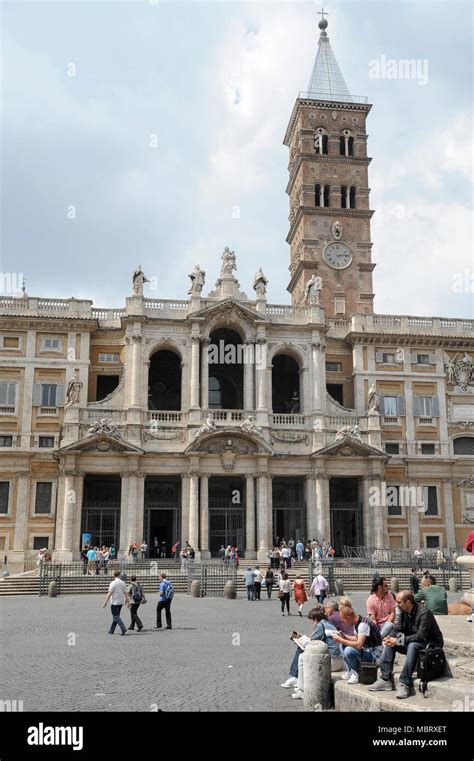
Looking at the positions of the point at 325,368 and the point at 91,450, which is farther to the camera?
the point at 325,368

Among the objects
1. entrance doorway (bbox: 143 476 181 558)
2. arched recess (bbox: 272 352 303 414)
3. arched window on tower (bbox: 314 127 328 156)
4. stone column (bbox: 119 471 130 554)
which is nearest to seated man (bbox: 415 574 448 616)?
stone column (bbox: 119 471 130 554)

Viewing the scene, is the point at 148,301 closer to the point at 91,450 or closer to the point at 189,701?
the point at 91,450

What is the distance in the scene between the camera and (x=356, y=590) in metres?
34.2

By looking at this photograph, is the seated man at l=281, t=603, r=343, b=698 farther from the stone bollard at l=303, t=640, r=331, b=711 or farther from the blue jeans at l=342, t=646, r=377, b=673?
the stone bollard at l=303, t=640, r=331, b=711

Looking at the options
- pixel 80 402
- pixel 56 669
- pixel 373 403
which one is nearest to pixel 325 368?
pixel 373 403

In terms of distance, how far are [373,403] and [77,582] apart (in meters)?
22.5

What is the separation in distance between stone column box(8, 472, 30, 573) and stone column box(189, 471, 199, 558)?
9.66 metres

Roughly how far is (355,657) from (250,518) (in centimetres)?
Result: 3271

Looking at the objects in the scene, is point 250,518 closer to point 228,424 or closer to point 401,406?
point 228,424

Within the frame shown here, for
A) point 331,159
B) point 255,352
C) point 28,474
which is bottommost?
point 28,474

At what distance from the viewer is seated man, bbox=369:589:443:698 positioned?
1073 centimetres

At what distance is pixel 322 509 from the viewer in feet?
148

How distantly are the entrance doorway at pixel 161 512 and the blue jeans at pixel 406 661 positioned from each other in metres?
35.3
